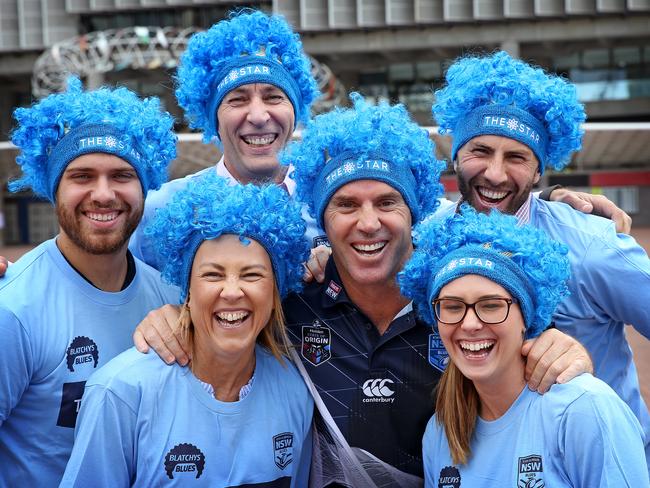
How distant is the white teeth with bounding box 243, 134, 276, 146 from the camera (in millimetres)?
5047

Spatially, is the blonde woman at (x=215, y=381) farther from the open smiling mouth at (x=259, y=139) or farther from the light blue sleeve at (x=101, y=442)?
the open smiling mouth at (x=259, y=139)

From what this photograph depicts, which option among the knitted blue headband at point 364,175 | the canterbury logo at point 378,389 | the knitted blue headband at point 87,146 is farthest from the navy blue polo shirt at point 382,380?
the knitted blue headband at point 87,146

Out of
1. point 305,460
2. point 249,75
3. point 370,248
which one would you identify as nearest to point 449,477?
point 305,460

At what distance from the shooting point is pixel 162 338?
11.1ft

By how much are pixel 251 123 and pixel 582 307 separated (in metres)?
2.46

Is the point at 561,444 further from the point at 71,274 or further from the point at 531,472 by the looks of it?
the point at 71,274

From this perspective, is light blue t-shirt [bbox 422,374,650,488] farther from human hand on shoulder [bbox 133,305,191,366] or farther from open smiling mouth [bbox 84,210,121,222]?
open smiling mouth [bbox 84,210,121,222]

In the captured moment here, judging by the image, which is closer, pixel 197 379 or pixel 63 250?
pixel 197 379

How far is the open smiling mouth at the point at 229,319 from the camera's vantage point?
10.8ft

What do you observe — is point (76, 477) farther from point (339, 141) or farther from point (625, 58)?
point (625, 58)

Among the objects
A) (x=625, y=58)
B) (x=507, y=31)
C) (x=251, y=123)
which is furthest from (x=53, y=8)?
(x=251, y=123)

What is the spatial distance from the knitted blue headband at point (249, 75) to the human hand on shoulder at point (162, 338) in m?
2.07

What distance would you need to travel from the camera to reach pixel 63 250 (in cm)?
373

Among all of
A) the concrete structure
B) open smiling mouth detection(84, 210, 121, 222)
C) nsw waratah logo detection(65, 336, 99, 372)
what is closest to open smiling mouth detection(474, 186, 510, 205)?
open smiling mouth detection(84, 210, 121, 222)
